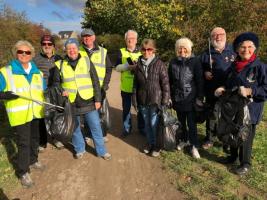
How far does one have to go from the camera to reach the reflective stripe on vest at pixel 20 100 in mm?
4250

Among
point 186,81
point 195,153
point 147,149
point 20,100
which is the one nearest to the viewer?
point 20,100

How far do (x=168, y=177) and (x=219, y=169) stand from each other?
0.79 meters

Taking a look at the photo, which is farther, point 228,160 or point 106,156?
point 106,156

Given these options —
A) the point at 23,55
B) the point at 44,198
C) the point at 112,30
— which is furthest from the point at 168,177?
the point at 112,30

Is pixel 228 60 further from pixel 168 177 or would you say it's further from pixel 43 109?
pixel 43 109

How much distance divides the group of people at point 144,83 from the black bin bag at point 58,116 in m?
0.11

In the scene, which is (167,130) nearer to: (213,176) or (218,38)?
(213,176)

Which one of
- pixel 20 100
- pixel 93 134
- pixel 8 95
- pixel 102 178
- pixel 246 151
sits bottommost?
pixel 102 178

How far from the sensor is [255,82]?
412 centimetres

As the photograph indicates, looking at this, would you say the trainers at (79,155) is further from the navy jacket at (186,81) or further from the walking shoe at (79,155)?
the navy jacket at (186,81)

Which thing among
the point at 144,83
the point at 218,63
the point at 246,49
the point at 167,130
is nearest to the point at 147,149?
the point at 167,130

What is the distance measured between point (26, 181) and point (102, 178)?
1111 millimetres

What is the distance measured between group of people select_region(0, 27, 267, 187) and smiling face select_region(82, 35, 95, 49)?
17mm

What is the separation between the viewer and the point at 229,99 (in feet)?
14.2
